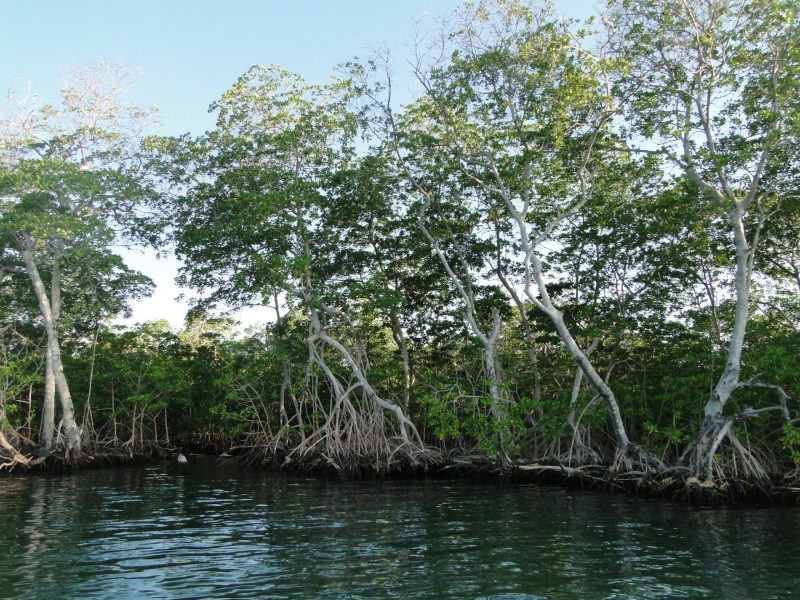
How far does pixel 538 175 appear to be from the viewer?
15281mm

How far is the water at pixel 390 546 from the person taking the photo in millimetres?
6379

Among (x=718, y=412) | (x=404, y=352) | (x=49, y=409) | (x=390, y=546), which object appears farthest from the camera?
(x=404, y=352)

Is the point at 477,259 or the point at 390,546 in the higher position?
the point at 477,259

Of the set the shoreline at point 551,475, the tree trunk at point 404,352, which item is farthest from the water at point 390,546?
the tree trunk at point 404,352

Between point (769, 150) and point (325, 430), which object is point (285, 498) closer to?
point (325, 430)

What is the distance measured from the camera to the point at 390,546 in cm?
824

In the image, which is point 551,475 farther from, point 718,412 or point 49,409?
point 49,409

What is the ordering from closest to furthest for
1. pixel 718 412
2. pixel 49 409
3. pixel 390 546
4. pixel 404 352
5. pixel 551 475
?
pixel 390 546 → pixel 718 412 → pixel 551 475 → pixel 49 409 → pixel 404 352

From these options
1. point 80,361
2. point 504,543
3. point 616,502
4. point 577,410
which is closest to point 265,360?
point 80,361

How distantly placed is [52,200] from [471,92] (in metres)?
12.5

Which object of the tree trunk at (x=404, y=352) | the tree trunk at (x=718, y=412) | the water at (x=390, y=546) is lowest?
the water at (x=390, y=546)

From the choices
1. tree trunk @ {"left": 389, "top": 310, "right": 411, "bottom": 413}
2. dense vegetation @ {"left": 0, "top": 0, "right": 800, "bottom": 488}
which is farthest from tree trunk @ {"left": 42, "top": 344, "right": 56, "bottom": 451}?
tree trunk @ {"left": 389, "top": 310, "right": 411, "bottom": 413}

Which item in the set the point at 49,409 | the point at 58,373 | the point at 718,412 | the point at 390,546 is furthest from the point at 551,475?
the point at 49,409

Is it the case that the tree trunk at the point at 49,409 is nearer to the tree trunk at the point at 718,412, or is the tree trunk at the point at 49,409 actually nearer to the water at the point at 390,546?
the water at the point at 390,546
